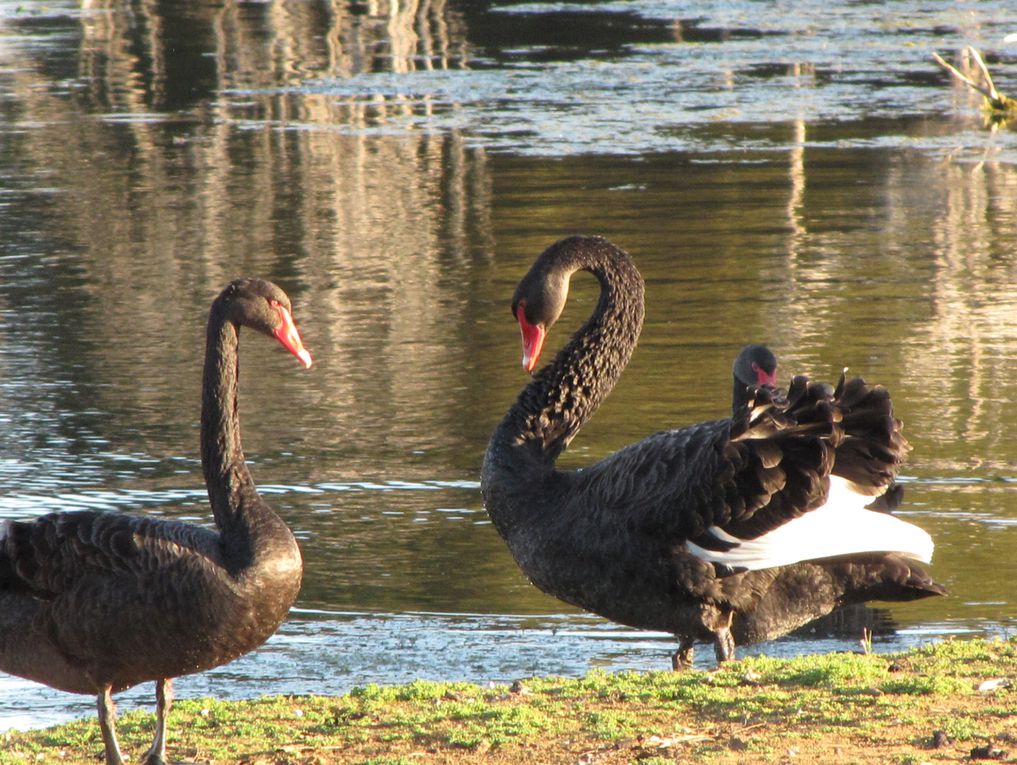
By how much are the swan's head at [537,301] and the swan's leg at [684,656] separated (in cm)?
126

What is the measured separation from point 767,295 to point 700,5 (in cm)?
2024

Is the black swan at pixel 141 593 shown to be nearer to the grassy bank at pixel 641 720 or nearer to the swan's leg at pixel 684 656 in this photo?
the grassy bank at pixel 641 720

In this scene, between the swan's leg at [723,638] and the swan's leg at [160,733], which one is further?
the swan's leg at [723,638]

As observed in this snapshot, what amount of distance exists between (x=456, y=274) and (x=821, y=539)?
7706 mm

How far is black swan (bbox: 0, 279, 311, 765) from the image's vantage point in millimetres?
4785

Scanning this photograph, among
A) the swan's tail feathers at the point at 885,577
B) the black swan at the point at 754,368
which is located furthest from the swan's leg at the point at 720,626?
the black swan at the point at 754,368

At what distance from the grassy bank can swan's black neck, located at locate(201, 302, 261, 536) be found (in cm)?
68

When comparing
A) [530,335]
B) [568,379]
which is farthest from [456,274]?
[568,379]

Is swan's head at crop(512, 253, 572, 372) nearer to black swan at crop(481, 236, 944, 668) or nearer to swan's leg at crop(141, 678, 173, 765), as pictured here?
black swan at crop(481, 236, 944, 668)

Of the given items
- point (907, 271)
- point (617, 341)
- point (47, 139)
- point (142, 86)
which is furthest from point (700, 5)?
point (617, 341)

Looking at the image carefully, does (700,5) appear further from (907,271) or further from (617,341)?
(617,341)

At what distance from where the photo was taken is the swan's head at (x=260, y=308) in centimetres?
518

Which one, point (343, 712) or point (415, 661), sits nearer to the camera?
point (343, 712)

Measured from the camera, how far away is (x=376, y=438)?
357 inches
